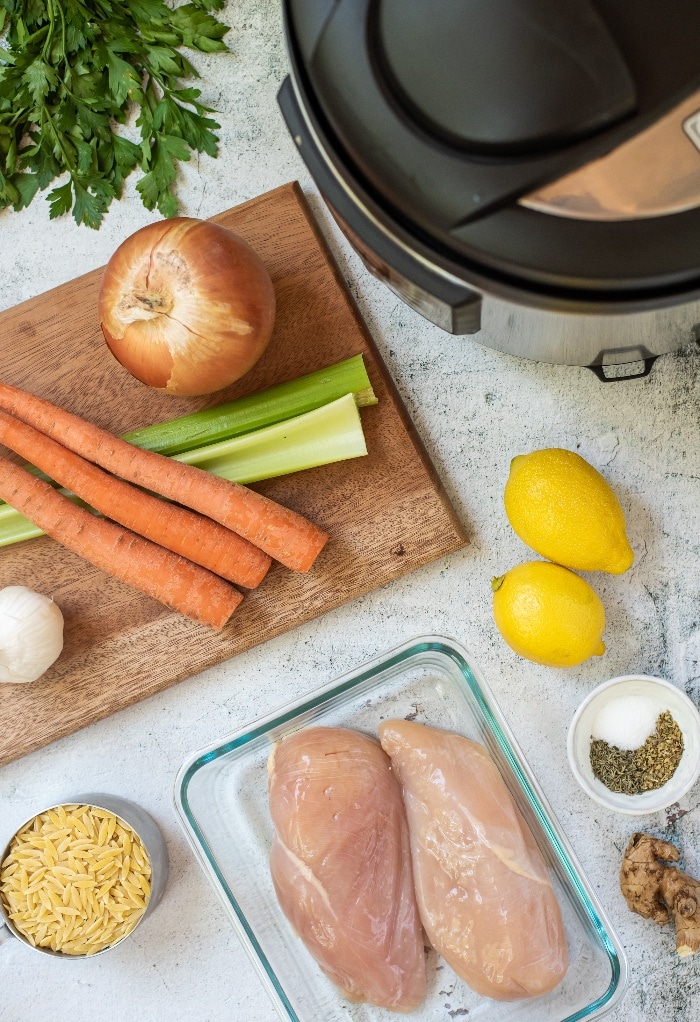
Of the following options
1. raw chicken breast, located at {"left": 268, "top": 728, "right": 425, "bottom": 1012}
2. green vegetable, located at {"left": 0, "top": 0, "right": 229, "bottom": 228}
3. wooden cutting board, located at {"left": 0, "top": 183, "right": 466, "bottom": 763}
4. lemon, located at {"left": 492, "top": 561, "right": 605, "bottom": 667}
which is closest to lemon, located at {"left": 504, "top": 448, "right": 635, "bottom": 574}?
lemon, located at {"left": 492, "top": 561, "right": 605, "bottom": 667}

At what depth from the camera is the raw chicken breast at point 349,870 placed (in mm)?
1242

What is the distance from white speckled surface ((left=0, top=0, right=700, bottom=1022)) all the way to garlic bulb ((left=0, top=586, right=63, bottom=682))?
0.56 feet

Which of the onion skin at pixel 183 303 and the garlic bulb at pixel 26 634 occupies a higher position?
the onion skin at pixel 183 303

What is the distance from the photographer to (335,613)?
1411 mm

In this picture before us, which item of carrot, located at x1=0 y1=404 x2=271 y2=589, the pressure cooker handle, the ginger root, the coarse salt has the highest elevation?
the pressure cooker handle

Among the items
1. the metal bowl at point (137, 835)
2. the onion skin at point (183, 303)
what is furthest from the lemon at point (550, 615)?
the metal bowl at point (137, 835)

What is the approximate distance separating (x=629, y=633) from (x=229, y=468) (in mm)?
693

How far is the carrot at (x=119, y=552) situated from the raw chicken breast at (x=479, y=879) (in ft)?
1.32

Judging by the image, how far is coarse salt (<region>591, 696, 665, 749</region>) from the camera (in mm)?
1293

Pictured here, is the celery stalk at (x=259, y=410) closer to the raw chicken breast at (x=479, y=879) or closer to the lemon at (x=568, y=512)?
the lemon at (x=568, y=512)

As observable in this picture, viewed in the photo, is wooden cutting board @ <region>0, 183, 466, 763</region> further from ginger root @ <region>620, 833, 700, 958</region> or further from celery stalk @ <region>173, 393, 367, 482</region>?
ginger root @ <region>620, 833, 700, 958</region>

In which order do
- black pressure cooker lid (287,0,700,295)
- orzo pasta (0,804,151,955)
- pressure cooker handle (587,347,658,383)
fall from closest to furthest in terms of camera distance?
black pressure cooker lid (287,0,700,295)
pressure cooker handle (587,347,658,383)
orzo pasta (0,804,151,955)

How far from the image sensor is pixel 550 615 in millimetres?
1231

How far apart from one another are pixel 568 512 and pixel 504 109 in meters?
0.60
